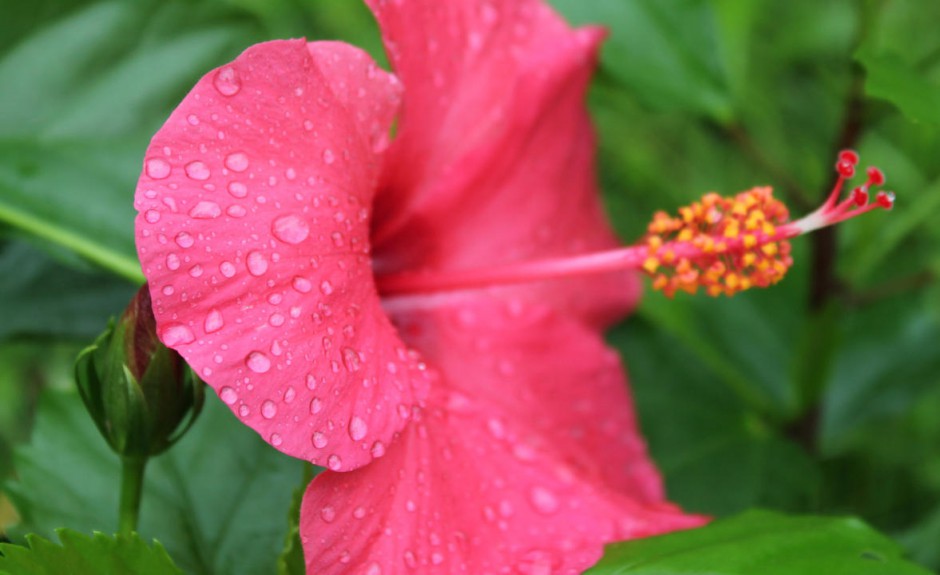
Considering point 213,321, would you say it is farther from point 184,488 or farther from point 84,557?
point 184,488

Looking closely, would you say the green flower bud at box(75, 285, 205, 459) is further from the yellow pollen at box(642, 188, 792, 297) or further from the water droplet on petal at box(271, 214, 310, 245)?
the yellow pollen at box(642, 188, 792, 297)

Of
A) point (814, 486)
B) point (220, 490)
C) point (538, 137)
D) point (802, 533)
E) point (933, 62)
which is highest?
point (933, 62)

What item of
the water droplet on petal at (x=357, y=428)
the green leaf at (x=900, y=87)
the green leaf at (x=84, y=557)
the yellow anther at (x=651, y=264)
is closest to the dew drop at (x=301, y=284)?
the water droplet on petal at (x=357, y=428)

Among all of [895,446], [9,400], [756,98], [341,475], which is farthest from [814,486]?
[9,400]

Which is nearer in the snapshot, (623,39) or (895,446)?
(623,39)

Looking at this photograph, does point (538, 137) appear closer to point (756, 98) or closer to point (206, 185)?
point (206, 185)

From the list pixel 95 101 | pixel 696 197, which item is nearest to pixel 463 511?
pixel 95 101
